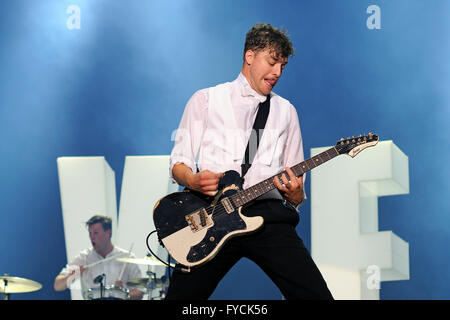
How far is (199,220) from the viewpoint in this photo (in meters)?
2.80

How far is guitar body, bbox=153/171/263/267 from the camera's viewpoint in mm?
2734

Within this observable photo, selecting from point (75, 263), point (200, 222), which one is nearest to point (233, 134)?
point (200, 222)

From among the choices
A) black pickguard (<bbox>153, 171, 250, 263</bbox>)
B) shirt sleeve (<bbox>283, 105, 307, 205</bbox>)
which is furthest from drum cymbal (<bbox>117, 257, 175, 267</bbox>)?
black pickguard (<bbox>153, 171, 250, 263</bbox>)

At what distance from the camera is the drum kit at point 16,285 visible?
5.65m

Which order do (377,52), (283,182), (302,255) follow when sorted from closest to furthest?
(302,255) < (283,182) < (377,52)

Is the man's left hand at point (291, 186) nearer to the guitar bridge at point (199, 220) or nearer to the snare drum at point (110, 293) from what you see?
the guitar bridge at point (199, 220)

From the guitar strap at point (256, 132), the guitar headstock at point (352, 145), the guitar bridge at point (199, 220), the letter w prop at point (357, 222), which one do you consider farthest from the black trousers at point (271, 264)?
the letter w prop at point (357, 222)

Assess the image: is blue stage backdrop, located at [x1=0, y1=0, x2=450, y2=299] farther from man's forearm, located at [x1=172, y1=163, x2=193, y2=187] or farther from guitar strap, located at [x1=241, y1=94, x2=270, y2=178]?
man's forearm, located at [x1=172, y1=163, x2=193, y2=187]

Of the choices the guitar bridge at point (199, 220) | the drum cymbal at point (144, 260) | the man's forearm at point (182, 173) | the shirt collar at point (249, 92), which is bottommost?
the guitar bridge at point (199, 220)

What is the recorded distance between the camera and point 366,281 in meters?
5.29

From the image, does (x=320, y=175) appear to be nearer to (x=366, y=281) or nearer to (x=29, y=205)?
(x=366, y=281)

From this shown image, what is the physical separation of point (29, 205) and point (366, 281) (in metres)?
3.36
